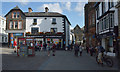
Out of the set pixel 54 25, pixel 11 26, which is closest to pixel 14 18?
pixel 11 26

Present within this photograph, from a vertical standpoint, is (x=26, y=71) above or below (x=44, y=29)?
below

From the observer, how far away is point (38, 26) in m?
31.8

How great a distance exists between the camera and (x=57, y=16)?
31453mm

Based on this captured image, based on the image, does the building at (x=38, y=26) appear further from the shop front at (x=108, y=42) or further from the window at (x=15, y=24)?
the shop front at (x=108, y=42)

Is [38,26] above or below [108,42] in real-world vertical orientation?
above

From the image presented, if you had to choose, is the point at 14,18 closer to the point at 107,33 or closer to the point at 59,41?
the point at 59,41

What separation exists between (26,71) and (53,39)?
2374 centimetres

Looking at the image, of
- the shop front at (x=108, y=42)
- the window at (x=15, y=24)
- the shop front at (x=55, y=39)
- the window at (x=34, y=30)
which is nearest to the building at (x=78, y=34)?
the shop front at (x=55, y=39)

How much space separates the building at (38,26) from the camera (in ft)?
101

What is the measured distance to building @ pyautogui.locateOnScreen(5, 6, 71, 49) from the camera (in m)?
30.9

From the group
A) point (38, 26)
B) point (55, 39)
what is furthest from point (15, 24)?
point (55, 39)

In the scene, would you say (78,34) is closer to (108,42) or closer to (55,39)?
(55,39)

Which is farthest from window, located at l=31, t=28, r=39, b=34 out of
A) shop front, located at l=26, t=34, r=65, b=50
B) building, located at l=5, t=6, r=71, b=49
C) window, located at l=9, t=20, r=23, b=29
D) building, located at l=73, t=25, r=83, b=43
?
building, located at l=73, t=25, r=83, b=43

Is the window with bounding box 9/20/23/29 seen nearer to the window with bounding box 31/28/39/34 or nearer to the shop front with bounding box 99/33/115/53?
the window with bounding box 31/28/39/34
